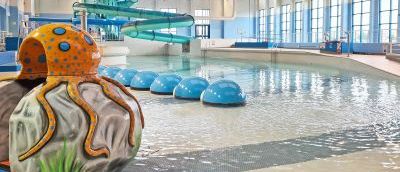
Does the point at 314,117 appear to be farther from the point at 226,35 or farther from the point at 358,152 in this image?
the point at 226,35

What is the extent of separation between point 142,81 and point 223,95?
2.36 meters

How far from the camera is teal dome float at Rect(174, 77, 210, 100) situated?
6.38 metres

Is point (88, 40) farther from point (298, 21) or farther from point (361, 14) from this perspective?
point (298, 21)

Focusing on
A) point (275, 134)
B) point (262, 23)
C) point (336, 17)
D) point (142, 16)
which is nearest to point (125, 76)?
point (275, 134)

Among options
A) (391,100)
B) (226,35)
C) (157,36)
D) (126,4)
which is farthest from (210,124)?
(226,35)

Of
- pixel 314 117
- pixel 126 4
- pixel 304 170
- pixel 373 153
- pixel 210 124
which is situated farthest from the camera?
pixel 126 4

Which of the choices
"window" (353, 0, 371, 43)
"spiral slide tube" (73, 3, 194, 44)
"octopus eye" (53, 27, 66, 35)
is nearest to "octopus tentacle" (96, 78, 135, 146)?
"octopus eye" (53, 27, 66, 35)

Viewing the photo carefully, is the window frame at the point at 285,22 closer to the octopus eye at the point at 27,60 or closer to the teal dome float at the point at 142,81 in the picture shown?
the teal dome float at the point at 142,81

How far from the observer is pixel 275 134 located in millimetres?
4047

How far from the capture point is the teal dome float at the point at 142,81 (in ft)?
25.3

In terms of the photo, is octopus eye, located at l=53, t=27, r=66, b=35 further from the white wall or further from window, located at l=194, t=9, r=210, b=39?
window, located at l=194, t=9, r=210, b=39

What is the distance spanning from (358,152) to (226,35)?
33.3 metres

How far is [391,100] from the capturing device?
6.28m

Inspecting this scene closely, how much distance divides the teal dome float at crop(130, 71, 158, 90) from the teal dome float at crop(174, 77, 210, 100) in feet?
4.13
